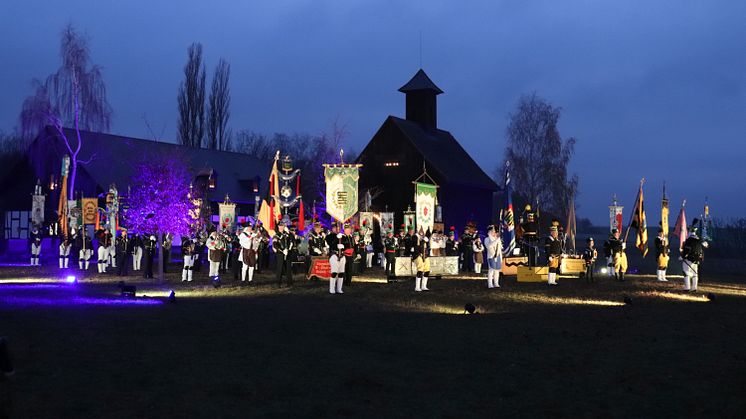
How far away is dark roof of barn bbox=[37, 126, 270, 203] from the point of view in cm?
4628

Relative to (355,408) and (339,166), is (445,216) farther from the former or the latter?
(355,408)

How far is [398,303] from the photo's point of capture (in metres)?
18.6

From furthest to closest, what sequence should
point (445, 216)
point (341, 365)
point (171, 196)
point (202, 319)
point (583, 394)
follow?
point (445, 216)
point (171, 196)
point (202, 319)
point (341, 365)
point (583, 394)

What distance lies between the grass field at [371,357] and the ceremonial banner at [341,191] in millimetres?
6161

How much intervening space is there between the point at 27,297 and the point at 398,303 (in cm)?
940

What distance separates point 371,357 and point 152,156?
40.2 m

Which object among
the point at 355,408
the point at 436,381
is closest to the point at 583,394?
the point at 436,381

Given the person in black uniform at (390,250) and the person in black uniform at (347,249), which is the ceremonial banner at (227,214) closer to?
the person in black uniform at (390,250)

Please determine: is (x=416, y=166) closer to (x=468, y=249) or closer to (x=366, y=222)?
(x=366, y=222)

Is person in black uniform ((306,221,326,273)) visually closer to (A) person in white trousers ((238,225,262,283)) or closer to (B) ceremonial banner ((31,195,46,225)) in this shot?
(A) person in white trousers ((238,225,262,283))

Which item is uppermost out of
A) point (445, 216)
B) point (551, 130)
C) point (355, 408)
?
point (551, 130)

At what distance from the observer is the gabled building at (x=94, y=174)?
45.4m

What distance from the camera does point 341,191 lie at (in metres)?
25.4

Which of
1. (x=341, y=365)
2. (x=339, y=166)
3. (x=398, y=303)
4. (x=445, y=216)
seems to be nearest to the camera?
(x=341, y=365)
